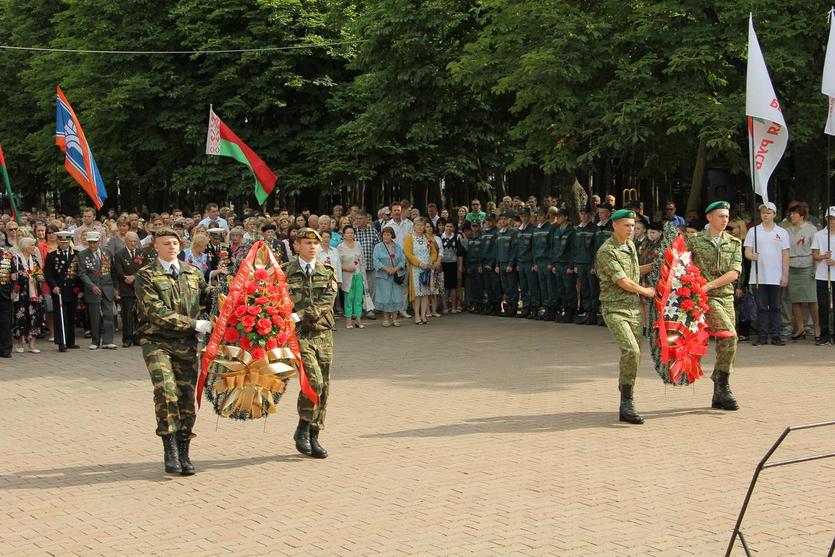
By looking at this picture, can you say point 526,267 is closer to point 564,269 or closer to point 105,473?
point 564,269

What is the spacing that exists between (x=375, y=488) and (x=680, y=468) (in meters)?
2.38

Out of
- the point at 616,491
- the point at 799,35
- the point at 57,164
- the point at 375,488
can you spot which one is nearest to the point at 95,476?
the point at 375,488

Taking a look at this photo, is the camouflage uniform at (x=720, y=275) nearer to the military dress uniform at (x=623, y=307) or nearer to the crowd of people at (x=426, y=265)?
the military dress uniform at (x=623, y=307)

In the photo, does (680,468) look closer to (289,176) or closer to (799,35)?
(799,35)

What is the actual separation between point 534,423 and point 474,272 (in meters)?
11.5

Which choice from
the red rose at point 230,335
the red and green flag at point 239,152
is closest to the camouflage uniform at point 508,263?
the red and green flag at point 239,152

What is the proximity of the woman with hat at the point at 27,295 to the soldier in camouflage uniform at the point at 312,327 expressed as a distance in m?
9.02

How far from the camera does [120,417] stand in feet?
38.5

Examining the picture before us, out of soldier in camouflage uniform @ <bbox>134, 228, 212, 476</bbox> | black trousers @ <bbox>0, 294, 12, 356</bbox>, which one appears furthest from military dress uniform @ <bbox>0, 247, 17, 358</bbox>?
soldier in camouflage uniform @ <bbox>134, 228, 212, 476</bbox>

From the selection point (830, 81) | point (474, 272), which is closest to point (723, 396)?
point (830, 81)

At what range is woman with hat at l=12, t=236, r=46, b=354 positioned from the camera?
17531 millimetres

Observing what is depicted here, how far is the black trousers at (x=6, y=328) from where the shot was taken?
1692 centimetres

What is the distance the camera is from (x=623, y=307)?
10914 millimetres

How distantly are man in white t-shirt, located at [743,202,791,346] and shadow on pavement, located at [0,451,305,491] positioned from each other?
927 centimetres
